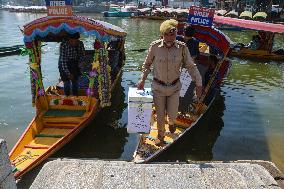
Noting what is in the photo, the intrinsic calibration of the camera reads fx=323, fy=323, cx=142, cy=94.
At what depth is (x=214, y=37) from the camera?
30.8 feet

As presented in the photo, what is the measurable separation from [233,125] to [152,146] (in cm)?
415

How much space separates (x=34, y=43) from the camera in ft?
28.1

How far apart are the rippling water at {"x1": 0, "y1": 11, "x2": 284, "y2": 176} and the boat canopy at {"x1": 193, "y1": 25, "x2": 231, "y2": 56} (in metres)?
2.44

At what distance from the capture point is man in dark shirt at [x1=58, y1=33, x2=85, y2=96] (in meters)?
8.70

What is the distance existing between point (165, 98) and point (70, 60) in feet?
12.1

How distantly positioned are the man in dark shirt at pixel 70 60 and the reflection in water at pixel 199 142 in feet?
10.7

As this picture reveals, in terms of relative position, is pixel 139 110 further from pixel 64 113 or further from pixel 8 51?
pixel 8 51

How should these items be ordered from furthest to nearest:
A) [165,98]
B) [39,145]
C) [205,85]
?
[205,85], [39,145], [165,98]

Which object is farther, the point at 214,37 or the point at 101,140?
the point at 214,37

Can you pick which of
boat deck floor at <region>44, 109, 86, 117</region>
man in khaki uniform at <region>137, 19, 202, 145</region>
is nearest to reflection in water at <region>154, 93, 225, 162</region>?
man in khaki uniform at <region>137, 19, 202, 145</region>

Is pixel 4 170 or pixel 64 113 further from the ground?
pixel 4 170

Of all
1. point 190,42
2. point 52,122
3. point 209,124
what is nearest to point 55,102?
point 52,122

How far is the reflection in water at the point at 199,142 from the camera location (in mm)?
7977

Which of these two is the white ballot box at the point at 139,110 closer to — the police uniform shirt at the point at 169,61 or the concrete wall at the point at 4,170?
the police uniform shirt at the point at 169,61
